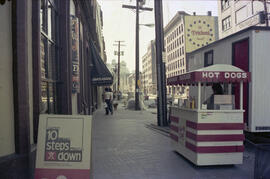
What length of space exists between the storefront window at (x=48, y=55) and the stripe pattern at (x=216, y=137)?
11.5 ft

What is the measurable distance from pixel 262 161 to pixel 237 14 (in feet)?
125

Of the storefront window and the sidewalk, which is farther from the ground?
the storefront window

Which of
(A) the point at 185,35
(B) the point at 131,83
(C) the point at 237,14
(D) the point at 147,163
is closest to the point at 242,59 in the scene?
(D) the point at 147,163

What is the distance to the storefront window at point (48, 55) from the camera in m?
5.95

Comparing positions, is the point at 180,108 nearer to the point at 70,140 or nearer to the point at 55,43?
the point at 70,140

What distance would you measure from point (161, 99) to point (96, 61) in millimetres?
5105

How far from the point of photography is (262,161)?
160 inches

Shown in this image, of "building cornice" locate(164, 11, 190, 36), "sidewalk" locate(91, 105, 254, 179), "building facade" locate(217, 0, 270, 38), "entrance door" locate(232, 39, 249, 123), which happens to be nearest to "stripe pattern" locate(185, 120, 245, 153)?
"sidewalk" locate(91, 105, 254, 179)

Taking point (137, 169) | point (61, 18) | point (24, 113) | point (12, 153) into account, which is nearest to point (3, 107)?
point (24, 113)

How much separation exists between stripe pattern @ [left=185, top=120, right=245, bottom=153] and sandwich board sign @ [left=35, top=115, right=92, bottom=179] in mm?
2782

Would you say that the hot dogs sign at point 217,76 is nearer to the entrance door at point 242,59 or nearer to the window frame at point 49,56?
the entrance door at point 242,59

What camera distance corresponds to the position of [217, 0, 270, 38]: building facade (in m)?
32.9

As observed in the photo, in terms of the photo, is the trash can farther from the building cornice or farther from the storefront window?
the building cornice

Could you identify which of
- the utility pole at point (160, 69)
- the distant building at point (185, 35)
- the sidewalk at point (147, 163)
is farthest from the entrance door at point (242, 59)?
the distant building at point (185, 35)
